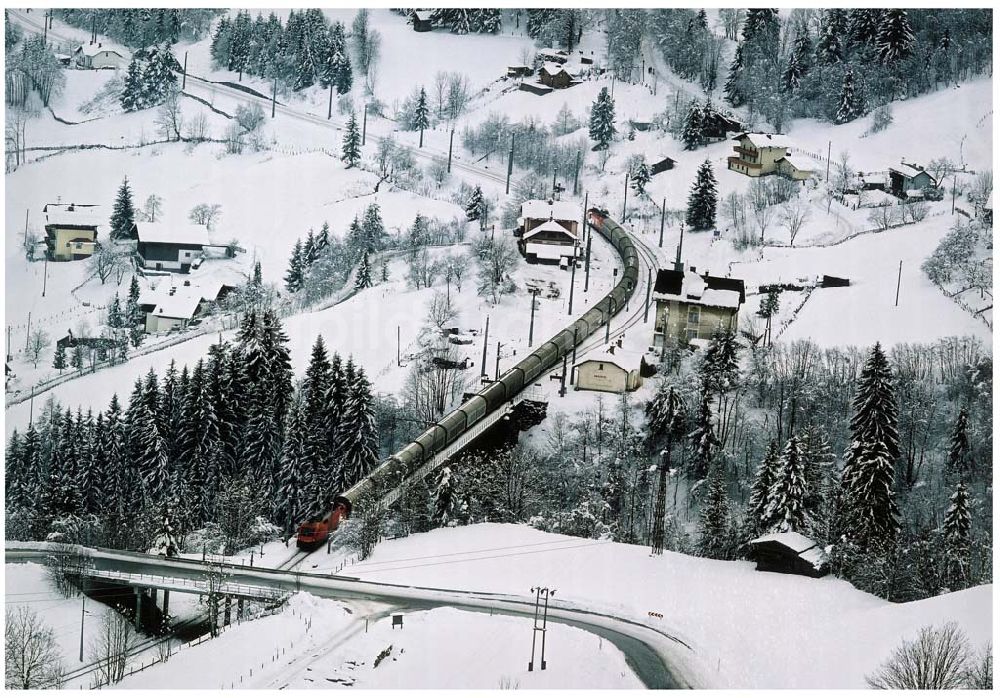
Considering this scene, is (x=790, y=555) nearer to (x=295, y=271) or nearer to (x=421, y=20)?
(x=295, y=271)

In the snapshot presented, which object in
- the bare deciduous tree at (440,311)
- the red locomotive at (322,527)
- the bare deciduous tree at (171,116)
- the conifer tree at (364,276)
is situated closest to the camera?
the red locomotive at (322,527)

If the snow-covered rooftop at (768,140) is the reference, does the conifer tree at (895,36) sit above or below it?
above

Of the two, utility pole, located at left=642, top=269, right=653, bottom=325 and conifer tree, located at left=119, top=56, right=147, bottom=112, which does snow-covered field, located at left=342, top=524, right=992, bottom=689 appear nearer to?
utility pole, located at left=642, top=269, right=653, bottom=325

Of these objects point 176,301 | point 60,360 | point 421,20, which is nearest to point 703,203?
point 421,20

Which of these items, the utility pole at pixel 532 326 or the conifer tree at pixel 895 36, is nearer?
the utility pole at pixel 532 326

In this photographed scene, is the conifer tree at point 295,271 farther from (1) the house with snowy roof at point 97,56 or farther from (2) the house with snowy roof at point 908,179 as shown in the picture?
(2) the house with snowy roof at point 908,179

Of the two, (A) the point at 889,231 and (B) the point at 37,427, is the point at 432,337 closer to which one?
Answer: (B) the point at 37,427

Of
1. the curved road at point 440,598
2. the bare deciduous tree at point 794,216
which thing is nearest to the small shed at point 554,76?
the bare deciduous tree at point 794,216
